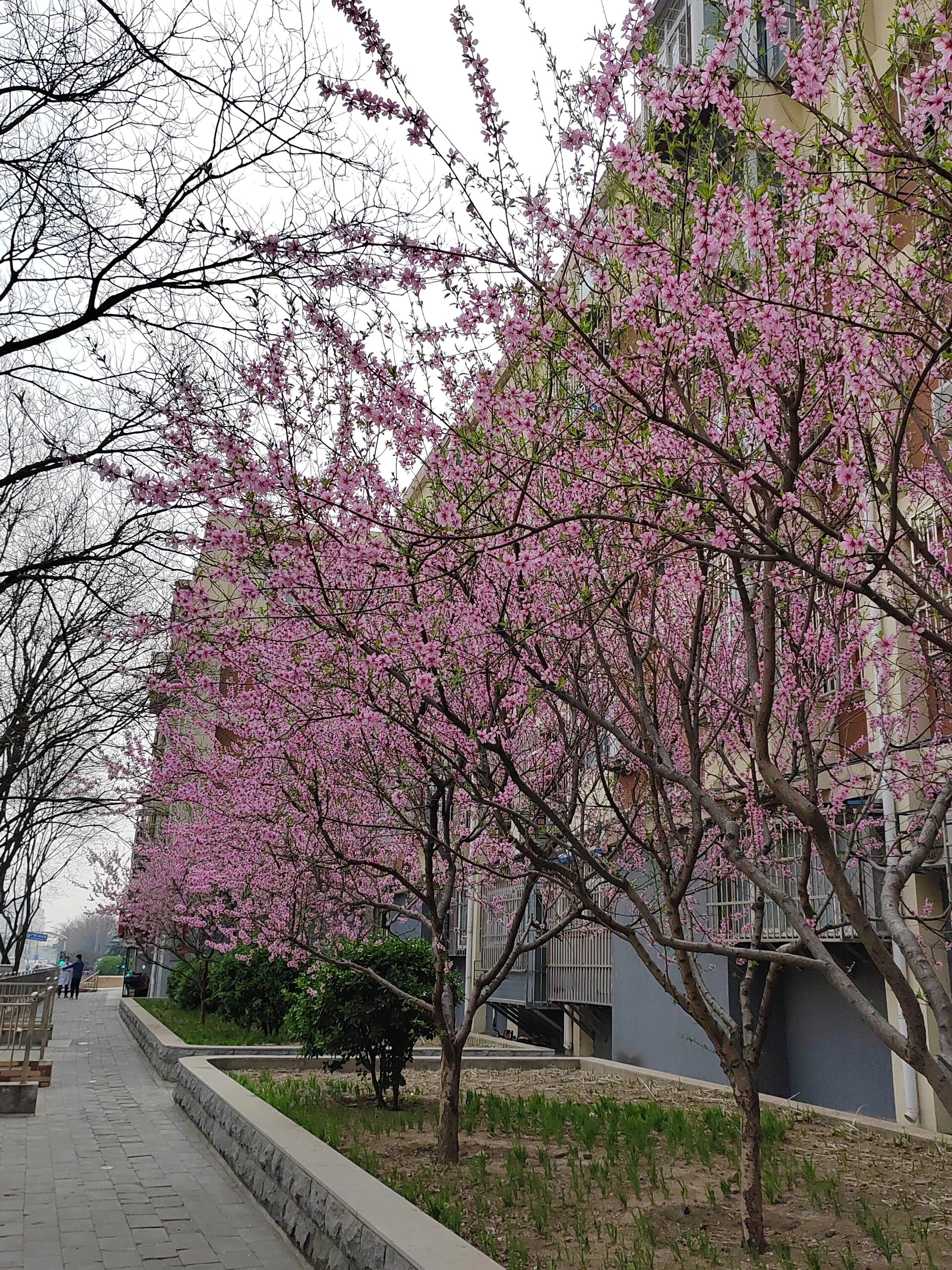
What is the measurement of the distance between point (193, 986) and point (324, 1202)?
723 inches

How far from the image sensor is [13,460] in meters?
10.1

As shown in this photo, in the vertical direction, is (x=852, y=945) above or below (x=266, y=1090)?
above

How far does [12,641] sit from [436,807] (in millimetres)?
9664

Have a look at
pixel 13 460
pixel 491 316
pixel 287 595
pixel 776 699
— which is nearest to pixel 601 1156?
pixel 776 699

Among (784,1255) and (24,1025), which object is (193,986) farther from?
(784,1255)

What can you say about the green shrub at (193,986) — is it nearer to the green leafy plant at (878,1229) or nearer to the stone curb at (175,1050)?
the stone curb at (175,1050)

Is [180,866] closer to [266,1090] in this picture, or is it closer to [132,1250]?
[266,1090]

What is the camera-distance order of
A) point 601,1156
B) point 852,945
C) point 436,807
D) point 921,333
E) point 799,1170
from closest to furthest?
point 921,333 → point 799,1170 → point 601,1156 → point 436,807 → point 852,945

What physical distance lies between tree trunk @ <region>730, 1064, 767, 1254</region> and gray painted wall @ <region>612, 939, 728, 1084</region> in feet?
22.3

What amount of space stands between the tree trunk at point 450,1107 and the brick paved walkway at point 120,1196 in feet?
4.19

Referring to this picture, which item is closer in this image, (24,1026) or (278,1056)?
(24,1026)

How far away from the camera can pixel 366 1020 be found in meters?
9.34

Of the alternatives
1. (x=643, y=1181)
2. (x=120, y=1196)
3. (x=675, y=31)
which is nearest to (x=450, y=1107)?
(x=643, y=1181)

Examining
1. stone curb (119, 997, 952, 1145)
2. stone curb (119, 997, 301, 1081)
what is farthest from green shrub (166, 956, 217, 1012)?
stone curb (119, 997, 952, 1145)
